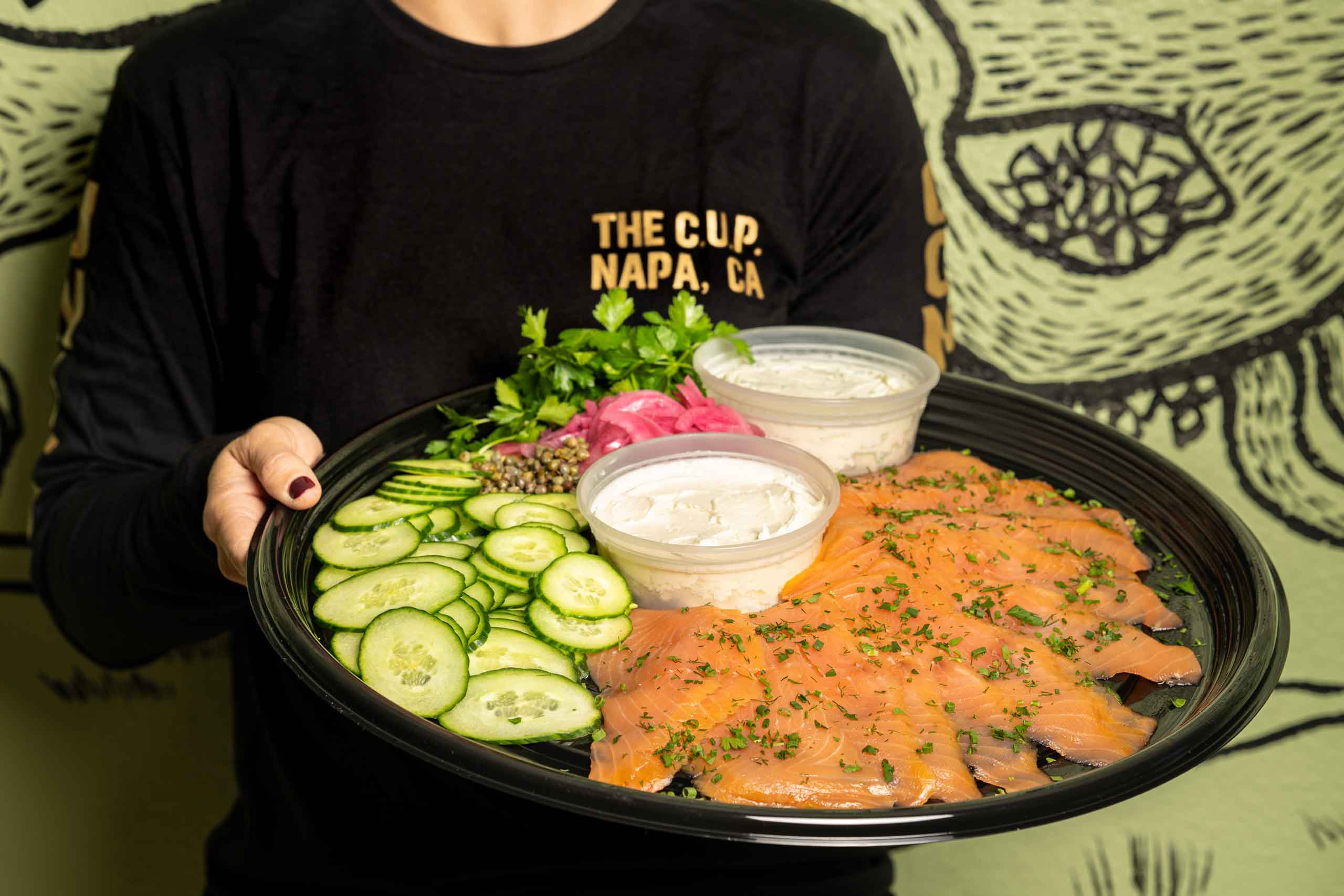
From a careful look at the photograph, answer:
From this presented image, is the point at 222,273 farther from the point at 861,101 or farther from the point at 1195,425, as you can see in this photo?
the point at 1195,425

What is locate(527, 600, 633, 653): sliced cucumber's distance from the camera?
139 cm

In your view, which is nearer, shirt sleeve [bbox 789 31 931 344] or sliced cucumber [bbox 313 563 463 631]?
sliced cucumber [bbox 313 563 463 631]

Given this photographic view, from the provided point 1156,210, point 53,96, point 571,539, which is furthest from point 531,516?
point 1156,210

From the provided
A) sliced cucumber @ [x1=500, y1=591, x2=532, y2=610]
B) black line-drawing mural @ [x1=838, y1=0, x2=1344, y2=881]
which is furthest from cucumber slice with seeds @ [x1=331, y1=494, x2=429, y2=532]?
black line-drawing mural @ [x1=838, y1=0, x2=1344, y2=881]

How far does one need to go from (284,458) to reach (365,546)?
18cm

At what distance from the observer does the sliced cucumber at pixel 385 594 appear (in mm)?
1396

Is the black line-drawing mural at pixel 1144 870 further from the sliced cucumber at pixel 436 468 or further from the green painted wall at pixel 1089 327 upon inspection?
the sliced cucumber at pixel 436 468

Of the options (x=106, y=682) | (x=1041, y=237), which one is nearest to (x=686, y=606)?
(x=1041, y=237)

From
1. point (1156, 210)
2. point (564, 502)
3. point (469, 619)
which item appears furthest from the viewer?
point (1156, 210)

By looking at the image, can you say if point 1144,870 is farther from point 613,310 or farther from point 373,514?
point 373,514

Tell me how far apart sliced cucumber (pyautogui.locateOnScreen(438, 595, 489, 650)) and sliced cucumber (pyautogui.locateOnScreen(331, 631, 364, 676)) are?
0.37 ft

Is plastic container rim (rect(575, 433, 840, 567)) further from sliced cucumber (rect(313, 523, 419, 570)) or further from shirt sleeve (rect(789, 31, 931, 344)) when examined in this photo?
shirt sleeve (rect(789, 31, 931, 344))

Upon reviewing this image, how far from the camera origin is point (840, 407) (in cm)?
181

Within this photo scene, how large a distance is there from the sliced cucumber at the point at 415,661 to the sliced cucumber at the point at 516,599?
0.18 meters
